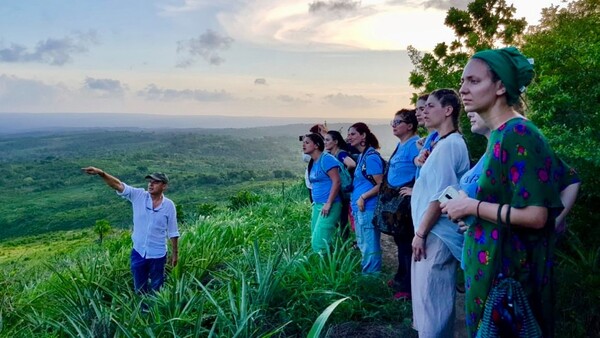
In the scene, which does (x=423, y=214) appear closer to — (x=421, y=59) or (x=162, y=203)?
(x=162, y=203)

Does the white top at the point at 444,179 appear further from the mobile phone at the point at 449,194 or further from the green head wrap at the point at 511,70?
the green head wrap at the point at 511,70

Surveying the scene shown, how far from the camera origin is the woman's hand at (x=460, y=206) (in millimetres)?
1810

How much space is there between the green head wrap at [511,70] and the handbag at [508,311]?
412 mm

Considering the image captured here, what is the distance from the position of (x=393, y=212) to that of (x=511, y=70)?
183 cm

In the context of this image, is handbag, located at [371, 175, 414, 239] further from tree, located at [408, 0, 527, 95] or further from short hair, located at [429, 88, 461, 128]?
tree, located at [408, 0, 527, 95]

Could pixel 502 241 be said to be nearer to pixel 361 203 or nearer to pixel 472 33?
pixel 361 203

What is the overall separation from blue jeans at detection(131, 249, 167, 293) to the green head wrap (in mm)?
3733

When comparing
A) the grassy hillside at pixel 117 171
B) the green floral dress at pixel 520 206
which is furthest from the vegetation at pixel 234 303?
the grassy hillside at pixel 117 171

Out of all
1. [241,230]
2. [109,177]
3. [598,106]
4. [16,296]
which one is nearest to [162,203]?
[109,177]

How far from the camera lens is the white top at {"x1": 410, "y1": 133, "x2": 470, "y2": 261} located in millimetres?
2480

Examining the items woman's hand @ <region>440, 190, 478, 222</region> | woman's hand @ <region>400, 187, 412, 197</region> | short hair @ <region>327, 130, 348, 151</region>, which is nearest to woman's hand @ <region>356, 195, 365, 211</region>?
woman's hand @ <region>400, 187, 412, 197</region>

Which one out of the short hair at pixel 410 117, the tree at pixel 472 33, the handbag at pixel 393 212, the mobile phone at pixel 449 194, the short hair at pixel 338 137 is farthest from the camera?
the tree at pixel 472 33

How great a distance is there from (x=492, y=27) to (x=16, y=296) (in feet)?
27.2

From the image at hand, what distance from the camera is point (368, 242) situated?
4.20 m
